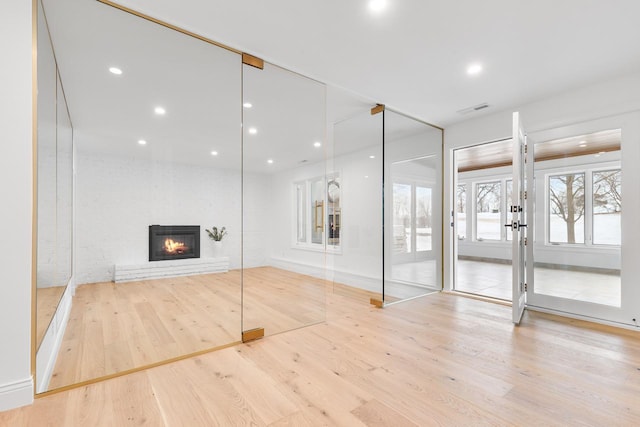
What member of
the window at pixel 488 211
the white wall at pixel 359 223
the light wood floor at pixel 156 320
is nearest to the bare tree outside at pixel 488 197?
the window at pixel 488 211

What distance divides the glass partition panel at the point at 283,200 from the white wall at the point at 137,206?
0.80ft

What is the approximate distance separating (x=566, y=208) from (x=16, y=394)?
16.5 ft

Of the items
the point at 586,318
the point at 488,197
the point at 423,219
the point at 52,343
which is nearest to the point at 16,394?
the point at 52,343

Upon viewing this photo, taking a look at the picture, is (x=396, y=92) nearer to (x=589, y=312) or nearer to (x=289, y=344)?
(x=289, y=344)

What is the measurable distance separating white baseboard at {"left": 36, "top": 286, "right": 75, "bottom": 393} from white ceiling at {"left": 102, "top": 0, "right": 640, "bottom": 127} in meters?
2.09

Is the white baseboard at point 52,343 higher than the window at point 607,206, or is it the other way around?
the window at point 607,206

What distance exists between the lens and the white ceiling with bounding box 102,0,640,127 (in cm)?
212

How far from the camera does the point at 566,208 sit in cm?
359

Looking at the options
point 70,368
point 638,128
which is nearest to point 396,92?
point 638,128

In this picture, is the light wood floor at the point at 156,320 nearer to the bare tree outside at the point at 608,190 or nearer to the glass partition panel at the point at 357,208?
the glass partition panel at the point at 357,208

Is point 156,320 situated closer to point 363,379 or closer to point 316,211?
point 363,379

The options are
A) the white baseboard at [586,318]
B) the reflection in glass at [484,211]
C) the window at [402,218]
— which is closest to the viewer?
the white baseboard at [586,318]

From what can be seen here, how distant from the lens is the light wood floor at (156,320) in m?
2.08

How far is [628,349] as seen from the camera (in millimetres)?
2570
